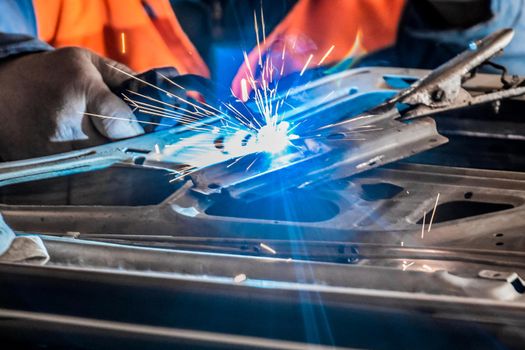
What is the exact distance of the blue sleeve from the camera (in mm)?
1831

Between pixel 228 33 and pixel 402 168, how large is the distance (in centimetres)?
145

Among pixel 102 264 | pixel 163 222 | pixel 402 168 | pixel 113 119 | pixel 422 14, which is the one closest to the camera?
pixel 102 264

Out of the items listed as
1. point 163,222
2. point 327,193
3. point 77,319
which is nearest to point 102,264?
point 77,319

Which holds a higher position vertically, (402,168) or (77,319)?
(402,168)

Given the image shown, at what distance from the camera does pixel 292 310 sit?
0.75 meters

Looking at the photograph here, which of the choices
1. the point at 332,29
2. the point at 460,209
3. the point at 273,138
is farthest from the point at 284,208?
the point at 332,29

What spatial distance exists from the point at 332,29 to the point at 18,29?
1310 mm

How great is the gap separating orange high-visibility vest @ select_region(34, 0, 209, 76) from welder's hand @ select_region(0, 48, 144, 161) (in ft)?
1.97

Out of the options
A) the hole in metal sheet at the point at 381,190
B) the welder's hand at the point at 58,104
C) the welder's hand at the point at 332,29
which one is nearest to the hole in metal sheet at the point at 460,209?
the hole in metal sheet at the point at 381,190

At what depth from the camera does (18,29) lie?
215 cm

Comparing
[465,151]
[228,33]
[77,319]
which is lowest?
[77,319]

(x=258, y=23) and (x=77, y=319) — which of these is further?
(x=258, y=23)

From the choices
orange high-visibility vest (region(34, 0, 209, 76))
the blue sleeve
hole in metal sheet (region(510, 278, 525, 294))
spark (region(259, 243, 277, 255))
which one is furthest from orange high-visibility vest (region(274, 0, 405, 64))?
hole in metal sheet (region(510, 278, 525, 294))

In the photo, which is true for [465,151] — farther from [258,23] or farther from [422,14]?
[258,23]
